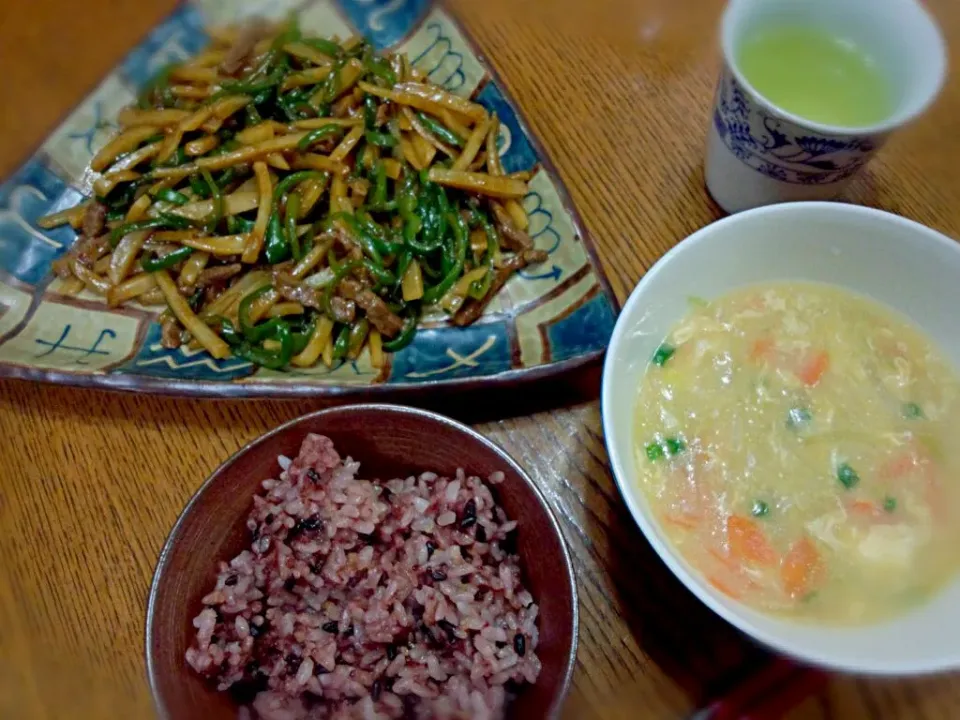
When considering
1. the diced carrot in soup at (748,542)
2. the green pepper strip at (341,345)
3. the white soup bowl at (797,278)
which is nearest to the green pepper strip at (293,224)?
the green pepper strip at (341,345)

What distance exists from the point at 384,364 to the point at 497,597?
1.99 feet

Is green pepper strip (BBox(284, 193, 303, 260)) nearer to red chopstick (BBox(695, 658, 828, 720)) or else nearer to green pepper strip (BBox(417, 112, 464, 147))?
green pepper strip (BBox(417, 112, 464, 147))

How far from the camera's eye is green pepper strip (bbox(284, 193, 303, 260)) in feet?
5.52

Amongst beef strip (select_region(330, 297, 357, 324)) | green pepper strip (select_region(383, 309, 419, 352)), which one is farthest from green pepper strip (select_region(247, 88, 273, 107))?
green pepper strip (select_region(383, 309, 419, 352))

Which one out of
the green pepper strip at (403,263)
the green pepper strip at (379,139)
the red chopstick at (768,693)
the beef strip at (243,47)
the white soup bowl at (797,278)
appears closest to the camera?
the white soup bowl at (797,278)

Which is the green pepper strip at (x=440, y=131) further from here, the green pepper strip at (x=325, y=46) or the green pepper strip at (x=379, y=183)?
the green pepper strip at (x=325, y=46)

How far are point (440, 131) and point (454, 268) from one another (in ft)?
1.21

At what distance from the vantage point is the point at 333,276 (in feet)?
5.41

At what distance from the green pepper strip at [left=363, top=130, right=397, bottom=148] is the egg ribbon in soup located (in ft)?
2.90

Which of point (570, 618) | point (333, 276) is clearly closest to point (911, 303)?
point (570, 618)

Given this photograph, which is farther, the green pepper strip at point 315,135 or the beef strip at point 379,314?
the green pepper strip at point 315,135

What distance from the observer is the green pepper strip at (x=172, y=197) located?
5.62 feet

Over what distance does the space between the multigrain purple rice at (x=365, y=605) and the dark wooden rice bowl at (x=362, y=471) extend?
2cm

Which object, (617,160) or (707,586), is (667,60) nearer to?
(617,160)
